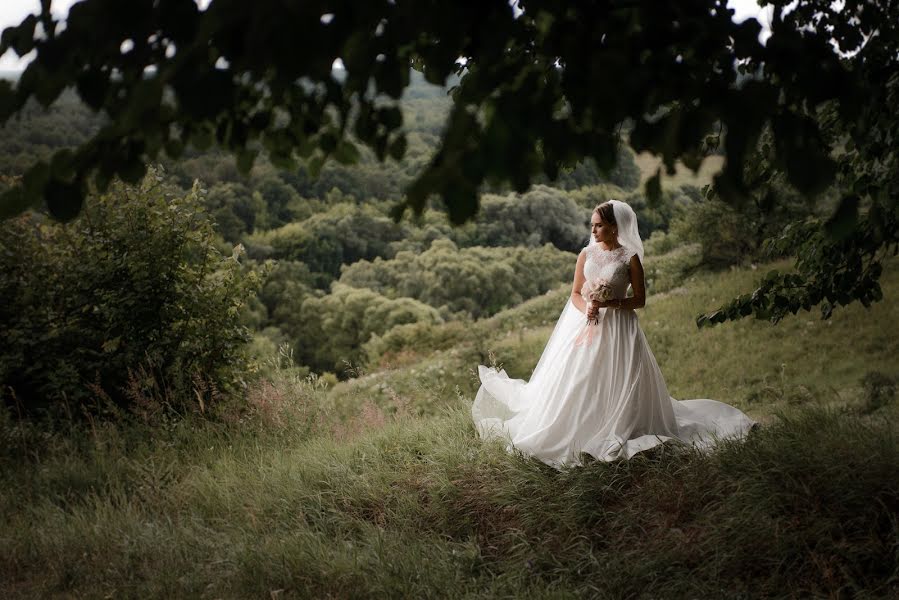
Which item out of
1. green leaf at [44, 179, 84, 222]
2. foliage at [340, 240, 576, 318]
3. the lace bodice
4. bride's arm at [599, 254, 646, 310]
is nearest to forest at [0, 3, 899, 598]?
green leaf at [44, 179, 84, 222]

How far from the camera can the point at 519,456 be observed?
5367mm

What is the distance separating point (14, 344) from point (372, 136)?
23.3 ft

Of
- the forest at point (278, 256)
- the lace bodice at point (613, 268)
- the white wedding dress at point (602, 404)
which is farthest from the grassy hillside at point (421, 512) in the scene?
the lace bodice at point (613, 268)

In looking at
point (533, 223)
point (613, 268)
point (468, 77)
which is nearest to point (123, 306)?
point (613, 268)

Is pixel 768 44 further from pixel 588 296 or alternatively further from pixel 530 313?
pixel 530 313

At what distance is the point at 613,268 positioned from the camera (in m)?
6.00

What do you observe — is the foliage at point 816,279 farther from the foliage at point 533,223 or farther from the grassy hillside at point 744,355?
the foliage at point 533,223

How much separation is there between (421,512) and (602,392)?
1.71m

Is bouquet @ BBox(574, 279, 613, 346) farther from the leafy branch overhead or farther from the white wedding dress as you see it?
the leafy branch overhead

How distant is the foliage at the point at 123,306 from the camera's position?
26.6 ft

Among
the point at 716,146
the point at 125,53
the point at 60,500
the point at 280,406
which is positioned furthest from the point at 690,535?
the point at 60,500

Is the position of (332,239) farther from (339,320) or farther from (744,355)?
(744,355)

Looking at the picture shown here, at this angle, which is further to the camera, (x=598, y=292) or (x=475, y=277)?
(x=475, y=277)

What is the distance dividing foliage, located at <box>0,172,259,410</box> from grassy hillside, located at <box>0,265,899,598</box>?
0.98 meters
